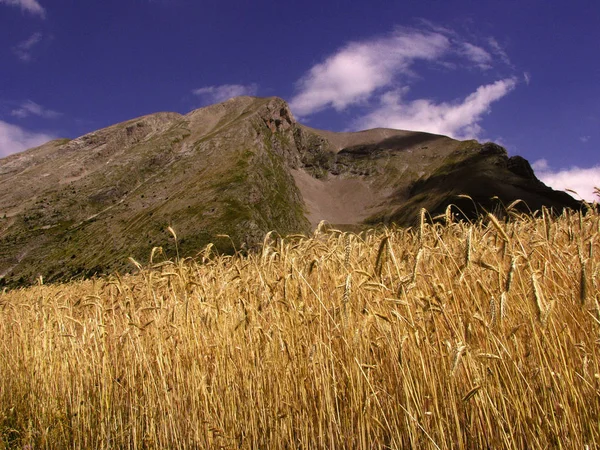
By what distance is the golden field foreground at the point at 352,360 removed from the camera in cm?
233

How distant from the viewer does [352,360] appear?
2.98 meters

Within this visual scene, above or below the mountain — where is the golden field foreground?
below

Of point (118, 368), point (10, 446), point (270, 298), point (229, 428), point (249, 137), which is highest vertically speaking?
point (249, 137)

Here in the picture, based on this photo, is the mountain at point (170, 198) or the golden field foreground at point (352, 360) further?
the mountain at point (170, 198)

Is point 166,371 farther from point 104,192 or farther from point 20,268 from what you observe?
point 104,192

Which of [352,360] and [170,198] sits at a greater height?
[170,198]

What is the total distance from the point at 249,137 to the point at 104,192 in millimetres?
66546

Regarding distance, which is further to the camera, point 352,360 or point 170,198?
point 170,198

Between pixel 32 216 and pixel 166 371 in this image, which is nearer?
pixel 166 371

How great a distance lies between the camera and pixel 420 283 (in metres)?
3.59

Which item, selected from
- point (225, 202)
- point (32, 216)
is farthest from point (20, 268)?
point (225, 202)

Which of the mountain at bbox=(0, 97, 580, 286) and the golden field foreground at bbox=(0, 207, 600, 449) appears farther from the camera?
the mountain at bbox=(0, 97, 580, 286)

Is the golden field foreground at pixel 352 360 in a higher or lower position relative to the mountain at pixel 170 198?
lower

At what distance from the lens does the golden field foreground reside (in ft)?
7.66
